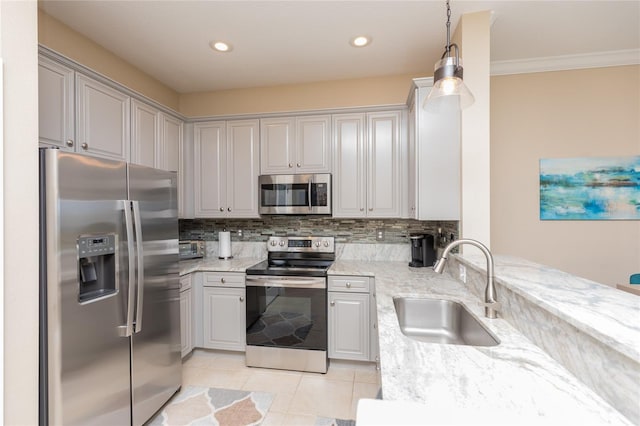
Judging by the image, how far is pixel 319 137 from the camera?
2775 millimetres

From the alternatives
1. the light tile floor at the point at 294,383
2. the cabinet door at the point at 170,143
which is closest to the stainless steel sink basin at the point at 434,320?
the light tile floor at the point at 294,383

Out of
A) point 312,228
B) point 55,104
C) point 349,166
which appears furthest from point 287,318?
point 55,104

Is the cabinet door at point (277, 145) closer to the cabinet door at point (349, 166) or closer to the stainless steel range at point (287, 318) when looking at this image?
the cabinet door at point (349, 166)

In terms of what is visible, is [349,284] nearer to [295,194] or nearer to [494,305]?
[295,194]

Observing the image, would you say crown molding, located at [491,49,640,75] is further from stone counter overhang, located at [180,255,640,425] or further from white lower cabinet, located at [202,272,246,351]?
white lower cabinet, located at [202,272,246,351]

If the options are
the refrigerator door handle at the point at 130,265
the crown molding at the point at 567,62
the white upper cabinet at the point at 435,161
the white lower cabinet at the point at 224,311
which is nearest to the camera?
the refrigerator door handle at the point at 130,265

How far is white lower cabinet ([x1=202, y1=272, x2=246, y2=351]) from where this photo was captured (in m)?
2.55

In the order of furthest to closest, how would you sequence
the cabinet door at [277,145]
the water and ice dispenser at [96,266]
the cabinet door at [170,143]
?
the cabinet door at [277,145] → the cabinet door at [170,143] → the water and ice dispenser at [96,266]

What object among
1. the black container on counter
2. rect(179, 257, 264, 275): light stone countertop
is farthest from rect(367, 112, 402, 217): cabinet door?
rect(179, 257, 264, 275): light stone countertop

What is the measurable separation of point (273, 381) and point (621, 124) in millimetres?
3714

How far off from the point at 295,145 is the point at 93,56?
175 cm

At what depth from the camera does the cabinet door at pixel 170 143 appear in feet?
8.78

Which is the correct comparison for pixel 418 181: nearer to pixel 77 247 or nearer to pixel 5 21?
pixel 77 247

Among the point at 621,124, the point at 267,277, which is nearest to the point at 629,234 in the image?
the point at 621,124
